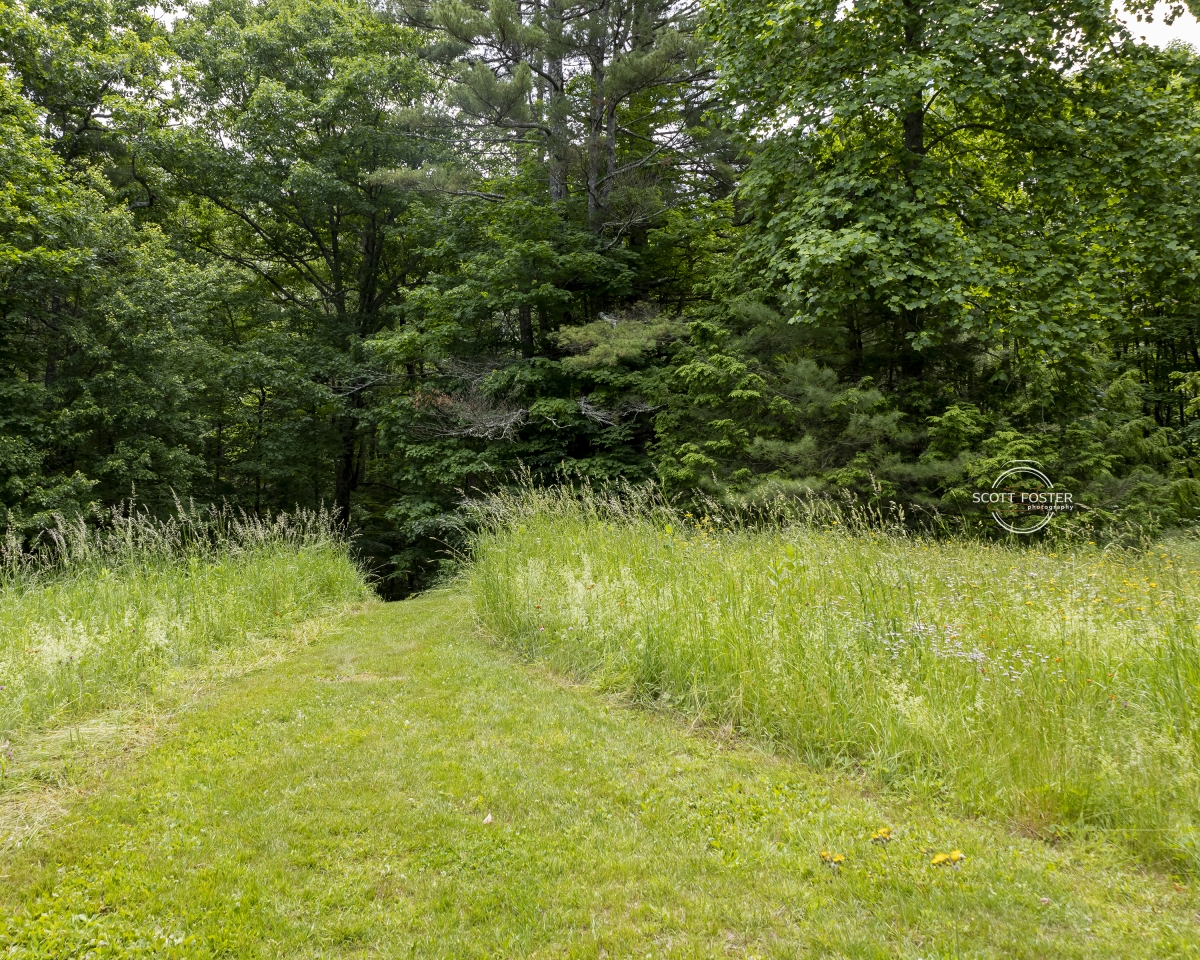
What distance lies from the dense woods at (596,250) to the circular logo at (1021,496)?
0.32 metres

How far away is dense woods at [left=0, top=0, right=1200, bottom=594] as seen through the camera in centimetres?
975

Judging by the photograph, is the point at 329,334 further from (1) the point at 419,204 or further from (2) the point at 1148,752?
(2) the point at 1148,752

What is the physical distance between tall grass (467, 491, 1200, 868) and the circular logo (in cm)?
234

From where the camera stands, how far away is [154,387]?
13.6m

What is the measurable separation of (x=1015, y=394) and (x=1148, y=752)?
9.30 meters

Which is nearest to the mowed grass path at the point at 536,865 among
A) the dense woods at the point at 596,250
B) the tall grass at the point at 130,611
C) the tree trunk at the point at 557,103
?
the tall grass at the point at 130,611

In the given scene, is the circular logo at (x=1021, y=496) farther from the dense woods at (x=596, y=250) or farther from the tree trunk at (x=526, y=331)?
the tree trunk at (x=526, y=331)

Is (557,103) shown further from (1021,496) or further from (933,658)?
(933,658)

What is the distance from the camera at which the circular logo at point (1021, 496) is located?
9.16 m

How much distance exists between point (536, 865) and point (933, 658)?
261 cm

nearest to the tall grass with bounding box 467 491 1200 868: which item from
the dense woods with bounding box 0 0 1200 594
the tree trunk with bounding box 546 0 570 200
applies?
the dense woods with bounding box 0 0 1200 594

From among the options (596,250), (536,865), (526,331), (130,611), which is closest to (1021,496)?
(536,865)

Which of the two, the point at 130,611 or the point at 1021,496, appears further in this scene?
the point at 1021,496

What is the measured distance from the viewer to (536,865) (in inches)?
117
